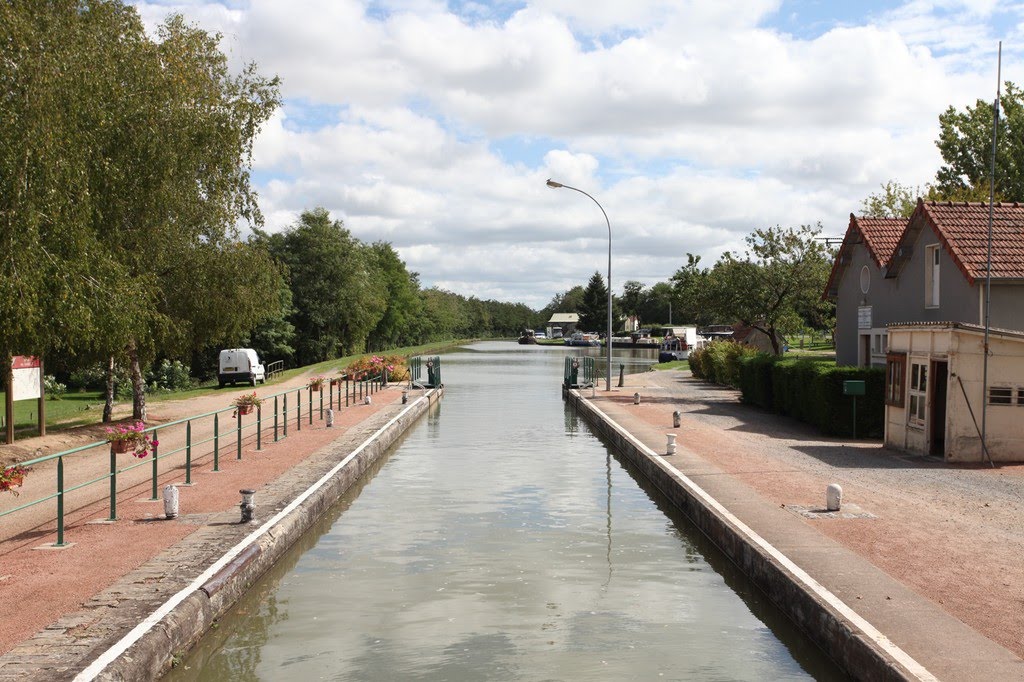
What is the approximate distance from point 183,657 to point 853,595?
20.1ft

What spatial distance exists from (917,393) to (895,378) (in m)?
1.13

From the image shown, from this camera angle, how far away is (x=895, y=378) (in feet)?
70.1

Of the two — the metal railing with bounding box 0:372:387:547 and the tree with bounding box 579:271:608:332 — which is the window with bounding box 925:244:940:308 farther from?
the tree with bounding box 579:271:608:332

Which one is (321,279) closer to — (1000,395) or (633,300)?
(1000,395)

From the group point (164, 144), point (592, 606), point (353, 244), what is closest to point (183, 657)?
point (592, 606)

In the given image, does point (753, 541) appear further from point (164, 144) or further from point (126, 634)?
point (164, 144)

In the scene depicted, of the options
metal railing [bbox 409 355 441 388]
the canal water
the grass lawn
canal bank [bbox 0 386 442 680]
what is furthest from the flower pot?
metal railing [bbox 409 355 441 388]

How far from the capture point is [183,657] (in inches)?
346

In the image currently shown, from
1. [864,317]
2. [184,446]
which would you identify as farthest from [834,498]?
[864,317]

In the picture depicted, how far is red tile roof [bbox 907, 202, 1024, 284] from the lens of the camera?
22.8m

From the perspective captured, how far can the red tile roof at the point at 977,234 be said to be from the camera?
22781 mm

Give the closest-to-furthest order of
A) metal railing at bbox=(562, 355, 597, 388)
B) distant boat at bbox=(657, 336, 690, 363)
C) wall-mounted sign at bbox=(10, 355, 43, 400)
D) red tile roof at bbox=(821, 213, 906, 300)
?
1. wall-mounted sign at bbox=(10, 355, 43, 400)
2. red tile roof at bbox=(821, 213, 906, 300)
3. metal railing at bbox=(562, 355, 597, 388)
4. distant boat at bbox=(657, 336, 690, 363)

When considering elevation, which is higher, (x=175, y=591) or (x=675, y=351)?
(x=675, y=351)

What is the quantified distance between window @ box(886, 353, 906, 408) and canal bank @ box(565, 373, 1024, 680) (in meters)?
1.25
